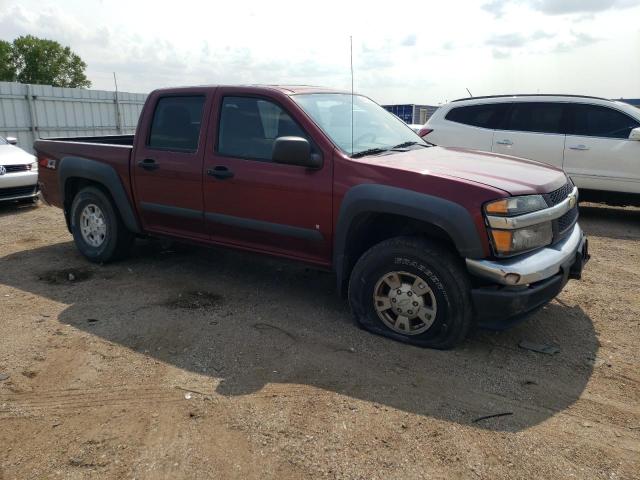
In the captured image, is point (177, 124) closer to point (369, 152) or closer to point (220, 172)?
point (220, 172)

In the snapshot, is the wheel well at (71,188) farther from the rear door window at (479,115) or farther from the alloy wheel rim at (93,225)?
the rear door window at (479,115)

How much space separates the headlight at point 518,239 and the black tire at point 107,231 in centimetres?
391

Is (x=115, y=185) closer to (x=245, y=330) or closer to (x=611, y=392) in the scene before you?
(x=245, y=330)

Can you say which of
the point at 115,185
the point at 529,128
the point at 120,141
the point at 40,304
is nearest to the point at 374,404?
the point at 40,304

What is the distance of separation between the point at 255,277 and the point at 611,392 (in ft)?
10.8

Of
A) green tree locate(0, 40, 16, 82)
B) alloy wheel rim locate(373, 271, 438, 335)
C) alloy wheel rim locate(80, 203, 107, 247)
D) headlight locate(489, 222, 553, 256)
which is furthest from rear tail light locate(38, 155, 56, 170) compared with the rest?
green tree locate(0, 40, 16, 82)

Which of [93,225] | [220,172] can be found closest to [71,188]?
[93,225]

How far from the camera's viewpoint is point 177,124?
5.00 metres

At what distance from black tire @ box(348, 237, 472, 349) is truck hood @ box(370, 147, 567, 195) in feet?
1.73

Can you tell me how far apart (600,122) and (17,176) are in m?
9.18

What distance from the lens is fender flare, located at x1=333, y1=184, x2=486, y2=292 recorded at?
3.44 m

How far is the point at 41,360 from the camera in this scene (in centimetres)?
371

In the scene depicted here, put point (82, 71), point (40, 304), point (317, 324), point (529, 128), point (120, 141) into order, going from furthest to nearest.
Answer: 1. point (82, 71)
2. point (529, 128)
3. point (120, 141)
4. point (40, 304)
5. point (317, 324)

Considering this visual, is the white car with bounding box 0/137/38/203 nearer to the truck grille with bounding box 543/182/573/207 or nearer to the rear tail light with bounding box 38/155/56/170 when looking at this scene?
the rear tail light with bounding box 38/155/56/170
